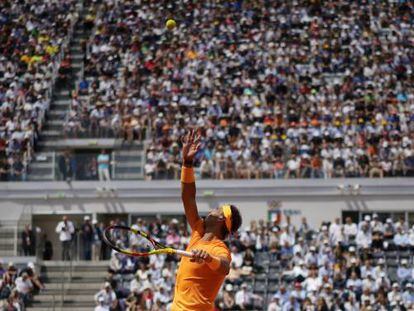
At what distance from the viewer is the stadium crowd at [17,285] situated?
98.1 feet

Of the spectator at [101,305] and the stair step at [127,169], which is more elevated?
the stair step at [127,169]

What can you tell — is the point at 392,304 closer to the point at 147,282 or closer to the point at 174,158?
the point at 147,282

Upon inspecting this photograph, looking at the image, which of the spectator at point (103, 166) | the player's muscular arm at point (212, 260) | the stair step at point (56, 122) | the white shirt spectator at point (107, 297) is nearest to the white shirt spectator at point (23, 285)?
the white shirt spectator at point (107, 297)

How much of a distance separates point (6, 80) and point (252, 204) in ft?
38.7

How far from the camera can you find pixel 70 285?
109ft

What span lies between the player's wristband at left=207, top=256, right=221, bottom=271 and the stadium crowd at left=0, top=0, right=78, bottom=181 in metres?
27.8

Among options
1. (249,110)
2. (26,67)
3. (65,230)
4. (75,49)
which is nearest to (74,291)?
(65,230)

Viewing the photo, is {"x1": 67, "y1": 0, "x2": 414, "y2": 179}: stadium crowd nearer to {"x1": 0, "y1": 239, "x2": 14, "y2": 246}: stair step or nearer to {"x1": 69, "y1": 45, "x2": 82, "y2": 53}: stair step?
{"x1": 69, "y1": 45, "x2": 82, "y2": 53}: stair step

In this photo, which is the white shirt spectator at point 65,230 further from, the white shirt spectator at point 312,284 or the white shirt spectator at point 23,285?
the white shirt spectator at point 312,284

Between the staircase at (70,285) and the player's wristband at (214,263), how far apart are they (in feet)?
74.4

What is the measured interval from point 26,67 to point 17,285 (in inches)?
534

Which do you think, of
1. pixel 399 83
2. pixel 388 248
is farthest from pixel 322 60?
pixel 388 248

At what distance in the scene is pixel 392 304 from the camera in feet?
90.9

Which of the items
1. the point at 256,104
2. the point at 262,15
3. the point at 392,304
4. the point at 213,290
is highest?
the point at 262,15
